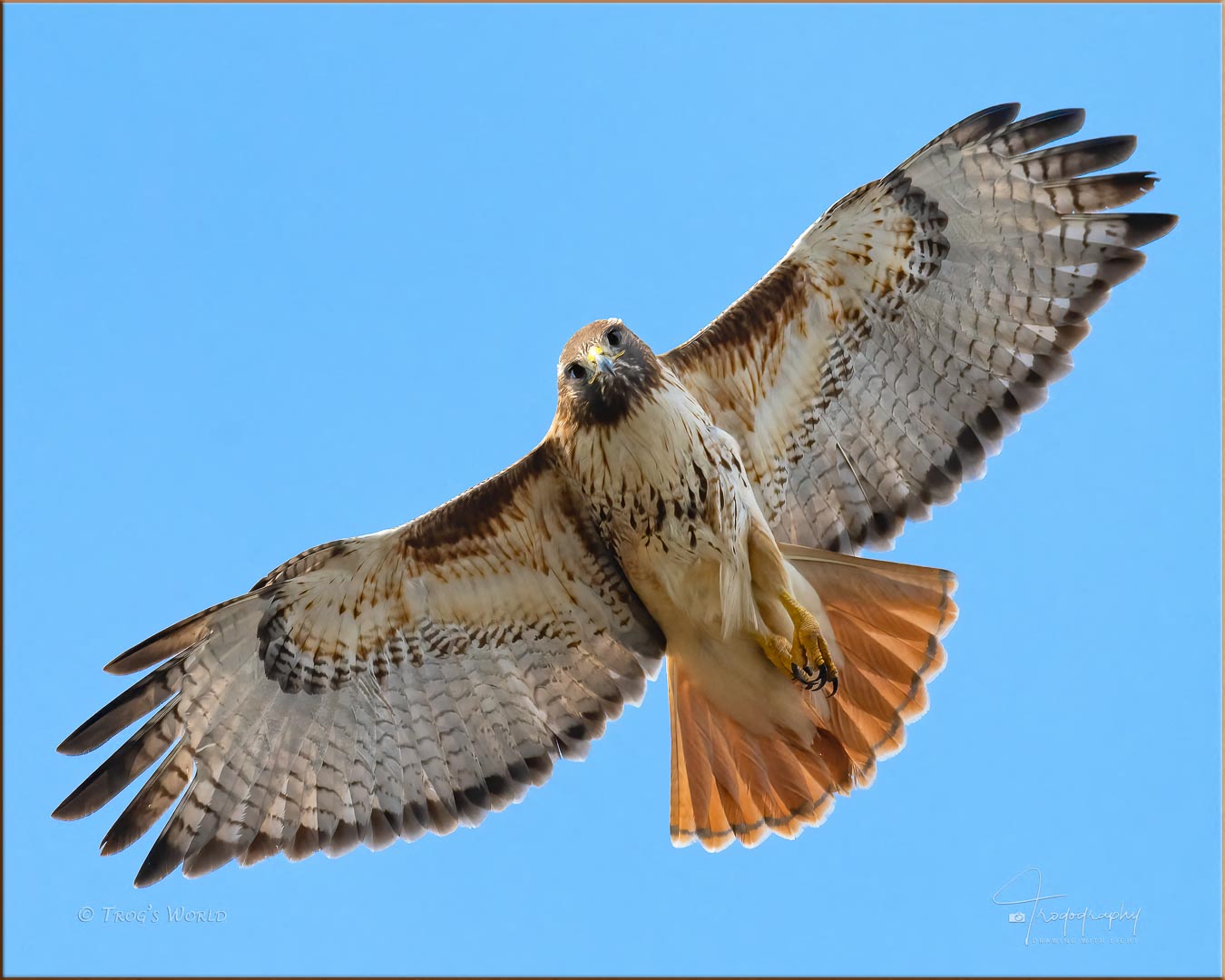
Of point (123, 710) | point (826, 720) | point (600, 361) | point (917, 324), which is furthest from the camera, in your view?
point (917, 324)

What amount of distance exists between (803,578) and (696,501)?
33.9 inches

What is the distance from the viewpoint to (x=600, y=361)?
25.7 ft

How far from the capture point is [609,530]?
328 inches

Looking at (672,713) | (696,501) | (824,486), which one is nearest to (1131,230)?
(824,486)

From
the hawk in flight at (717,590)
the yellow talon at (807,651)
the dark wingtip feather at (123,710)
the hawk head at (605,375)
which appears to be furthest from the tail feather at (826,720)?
the dark wingtip feather at (123,710)

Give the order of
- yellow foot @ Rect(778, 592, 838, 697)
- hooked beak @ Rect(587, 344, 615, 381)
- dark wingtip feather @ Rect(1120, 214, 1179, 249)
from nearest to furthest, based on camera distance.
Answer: hooked beak @ Rect(587, 344, 615, 381) → yellow foot @ Rect(778, 592, 838, 697) → dark wingtip feather @ Rect(1120, 214, 1179, 249)

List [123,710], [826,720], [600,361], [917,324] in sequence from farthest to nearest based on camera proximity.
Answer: [917,324] < [826,720] < [123,710] < [600,361]

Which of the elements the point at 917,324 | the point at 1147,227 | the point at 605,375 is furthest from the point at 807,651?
the point at 1147,227

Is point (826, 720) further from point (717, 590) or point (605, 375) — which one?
point (605, 375)

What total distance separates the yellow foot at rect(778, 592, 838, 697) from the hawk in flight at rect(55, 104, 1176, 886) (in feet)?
0.05

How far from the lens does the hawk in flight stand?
8336mm

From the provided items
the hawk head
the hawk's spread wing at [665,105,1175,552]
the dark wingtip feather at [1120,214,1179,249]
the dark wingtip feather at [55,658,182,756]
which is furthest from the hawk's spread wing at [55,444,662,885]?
the dark wingtip feather at [1120,214,1179,249]

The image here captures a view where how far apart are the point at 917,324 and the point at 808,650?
80.8 inches

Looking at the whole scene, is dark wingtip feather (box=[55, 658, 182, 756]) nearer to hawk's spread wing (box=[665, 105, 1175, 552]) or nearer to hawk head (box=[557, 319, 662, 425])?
hawk head (box=[557, 319, 662, 425])
